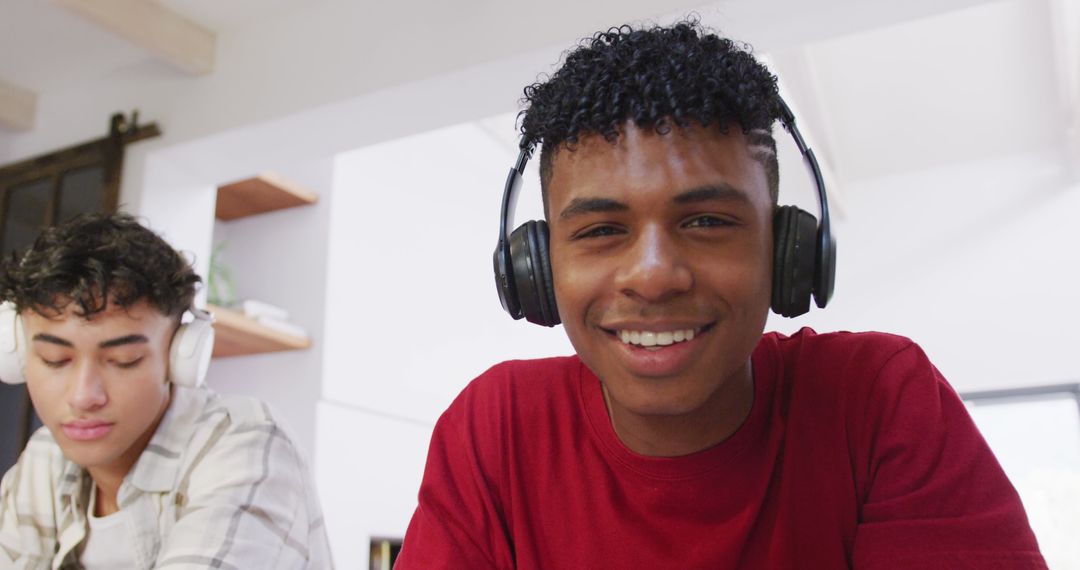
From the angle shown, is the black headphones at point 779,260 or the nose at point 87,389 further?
the nose at point 87,389

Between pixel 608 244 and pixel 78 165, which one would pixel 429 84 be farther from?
pixel 608 244

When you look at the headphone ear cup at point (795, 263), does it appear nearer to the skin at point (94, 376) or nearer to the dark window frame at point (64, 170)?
the skin at point (94, 376)

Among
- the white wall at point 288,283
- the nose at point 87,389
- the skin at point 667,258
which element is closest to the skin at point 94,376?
the nose at point 87,389

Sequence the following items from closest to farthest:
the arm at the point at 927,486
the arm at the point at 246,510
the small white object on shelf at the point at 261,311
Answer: the arm at the point at 927,486 < the arm at the point at 246,510 < the small white object on shelf at the point at 261,311

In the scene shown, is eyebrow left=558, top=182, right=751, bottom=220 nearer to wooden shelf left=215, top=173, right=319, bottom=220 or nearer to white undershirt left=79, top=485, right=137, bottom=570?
white undershirt left=79, top=485, right=137, bottom=570

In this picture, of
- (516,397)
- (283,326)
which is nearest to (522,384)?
(516,397)

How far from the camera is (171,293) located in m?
1.64

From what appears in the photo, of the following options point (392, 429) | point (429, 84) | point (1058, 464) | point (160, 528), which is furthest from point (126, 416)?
point (1058, 464)

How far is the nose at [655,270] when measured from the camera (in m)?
0.85

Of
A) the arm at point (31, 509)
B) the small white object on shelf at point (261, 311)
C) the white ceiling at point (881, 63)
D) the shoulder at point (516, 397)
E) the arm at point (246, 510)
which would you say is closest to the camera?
the shoulder at point (516, 397)

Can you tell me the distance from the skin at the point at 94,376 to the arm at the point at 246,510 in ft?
0.47

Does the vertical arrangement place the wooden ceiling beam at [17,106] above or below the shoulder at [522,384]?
above

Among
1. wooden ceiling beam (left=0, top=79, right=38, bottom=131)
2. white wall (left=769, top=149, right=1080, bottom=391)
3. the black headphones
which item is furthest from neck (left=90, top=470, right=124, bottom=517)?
white wall (left=769, top=149, right=1080, bottom=391)

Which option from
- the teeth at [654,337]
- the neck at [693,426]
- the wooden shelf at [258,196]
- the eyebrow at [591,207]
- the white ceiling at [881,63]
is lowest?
the neck at [693,426]
